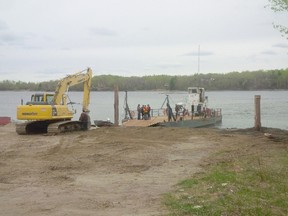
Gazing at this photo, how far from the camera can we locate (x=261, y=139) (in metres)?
20.1

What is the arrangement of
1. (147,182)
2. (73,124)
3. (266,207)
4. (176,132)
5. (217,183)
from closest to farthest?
(266,207)
(217,183)
(147,182)
(176,132)
(73,124)

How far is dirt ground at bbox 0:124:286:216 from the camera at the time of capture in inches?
332

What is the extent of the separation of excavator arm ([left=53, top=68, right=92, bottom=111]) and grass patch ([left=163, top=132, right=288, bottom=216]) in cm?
1290

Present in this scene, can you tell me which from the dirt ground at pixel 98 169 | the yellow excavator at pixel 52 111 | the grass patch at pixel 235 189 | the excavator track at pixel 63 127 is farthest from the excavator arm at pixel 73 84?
the grass patch at pixel 235 189

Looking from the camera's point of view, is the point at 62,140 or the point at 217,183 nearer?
the point at 217,183

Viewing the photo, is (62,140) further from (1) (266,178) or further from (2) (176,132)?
(1) (266,178)

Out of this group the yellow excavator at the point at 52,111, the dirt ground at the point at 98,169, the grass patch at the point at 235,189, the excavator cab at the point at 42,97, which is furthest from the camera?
the excavator cab at the point at 42,97

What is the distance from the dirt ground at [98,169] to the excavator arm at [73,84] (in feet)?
11.8

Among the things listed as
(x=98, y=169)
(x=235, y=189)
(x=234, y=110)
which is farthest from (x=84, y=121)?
(x=234, y=110)

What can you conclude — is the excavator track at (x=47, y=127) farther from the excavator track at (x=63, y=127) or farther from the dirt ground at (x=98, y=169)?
the dirt ground at (x=98, y=169)

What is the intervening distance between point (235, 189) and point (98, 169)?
4523 millimetres

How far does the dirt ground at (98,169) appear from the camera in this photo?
842 centimetres

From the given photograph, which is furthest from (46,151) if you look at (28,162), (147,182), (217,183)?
(217,183)

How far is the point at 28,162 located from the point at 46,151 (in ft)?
9.00
